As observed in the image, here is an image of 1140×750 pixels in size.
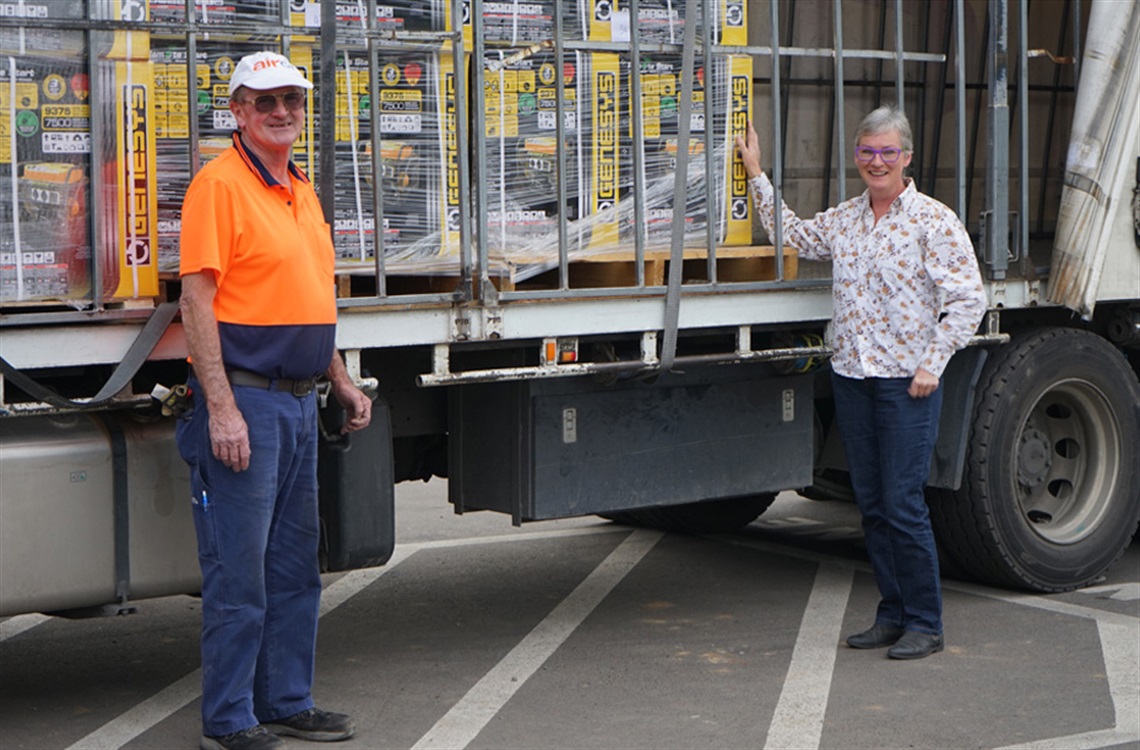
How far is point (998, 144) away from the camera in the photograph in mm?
6488

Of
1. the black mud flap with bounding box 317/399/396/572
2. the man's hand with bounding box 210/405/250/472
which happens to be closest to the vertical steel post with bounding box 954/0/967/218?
the black mud flap with bounding box 317/399/396/572

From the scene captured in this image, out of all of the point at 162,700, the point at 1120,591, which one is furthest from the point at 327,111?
the point at 1120,591

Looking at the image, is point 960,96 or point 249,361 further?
point 960,96

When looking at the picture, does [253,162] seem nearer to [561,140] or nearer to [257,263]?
[257,263]

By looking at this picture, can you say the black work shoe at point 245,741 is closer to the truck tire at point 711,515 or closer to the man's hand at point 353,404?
the man's hand at point 353,404

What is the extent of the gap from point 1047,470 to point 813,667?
1906mm

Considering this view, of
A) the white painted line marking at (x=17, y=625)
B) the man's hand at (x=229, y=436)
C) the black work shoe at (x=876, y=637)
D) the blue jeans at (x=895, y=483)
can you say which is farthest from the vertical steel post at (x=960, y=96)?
the white painted line marking at (x=17, y=625)

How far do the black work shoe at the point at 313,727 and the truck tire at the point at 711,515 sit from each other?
3237 millimetres

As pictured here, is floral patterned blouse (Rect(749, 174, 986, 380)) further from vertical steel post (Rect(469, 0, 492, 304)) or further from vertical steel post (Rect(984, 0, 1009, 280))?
vertical steel post (Rect(469, 0, 492, 304))

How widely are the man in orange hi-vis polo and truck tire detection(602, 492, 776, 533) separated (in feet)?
11.5

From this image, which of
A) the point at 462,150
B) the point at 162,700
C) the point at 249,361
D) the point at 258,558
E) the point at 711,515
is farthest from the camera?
the point at 711,515

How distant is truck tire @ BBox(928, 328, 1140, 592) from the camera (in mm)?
6777

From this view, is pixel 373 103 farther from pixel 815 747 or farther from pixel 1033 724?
pixel 1033 724

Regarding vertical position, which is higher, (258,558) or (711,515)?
(258,558)
